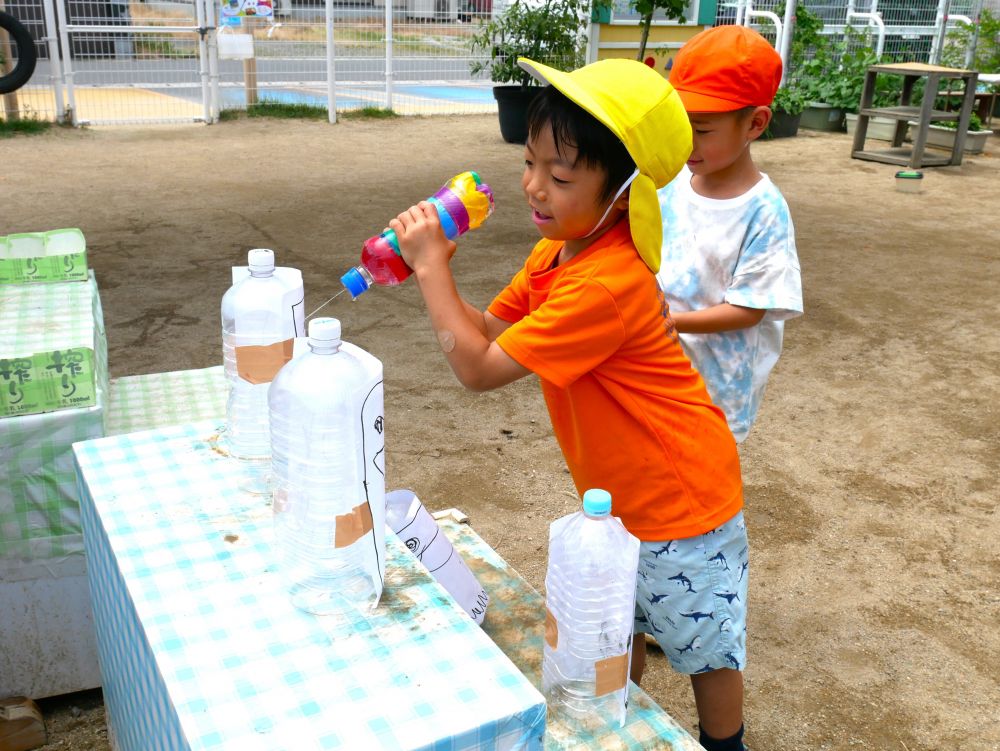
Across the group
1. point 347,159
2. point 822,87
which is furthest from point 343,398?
point 822,87

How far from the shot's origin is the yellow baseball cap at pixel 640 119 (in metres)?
1.57

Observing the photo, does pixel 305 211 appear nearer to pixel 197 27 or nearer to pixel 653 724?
pixel 197 27

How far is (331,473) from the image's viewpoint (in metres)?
1.41

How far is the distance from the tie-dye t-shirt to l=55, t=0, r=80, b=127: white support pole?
9.53 meters

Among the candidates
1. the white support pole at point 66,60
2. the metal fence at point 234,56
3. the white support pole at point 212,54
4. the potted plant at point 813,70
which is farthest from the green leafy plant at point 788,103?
the white support pole at point 66,60

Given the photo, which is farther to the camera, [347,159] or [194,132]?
[194,132]

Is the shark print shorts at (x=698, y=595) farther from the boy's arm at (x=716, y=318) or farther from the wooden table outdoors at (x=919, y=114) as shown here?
the wooden table outdoors at (x=919, y=114)

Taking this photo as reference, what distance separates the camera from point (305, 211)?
7.40 meters

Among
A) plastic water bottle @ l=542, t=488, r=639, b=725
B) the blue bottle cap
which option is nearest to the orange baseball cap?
the blue bottle cap

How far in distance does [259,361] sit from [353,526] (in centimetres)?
51

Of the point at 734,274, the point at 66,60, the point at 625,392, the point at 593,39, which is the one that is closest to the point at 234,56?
the point at 66,60

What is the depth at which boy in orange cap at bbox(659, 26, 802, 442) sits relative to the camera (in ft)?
7.36

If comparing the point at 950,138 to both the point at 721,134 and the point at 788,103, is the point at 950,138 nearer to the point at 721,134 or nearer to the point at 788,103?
the point at 788,103

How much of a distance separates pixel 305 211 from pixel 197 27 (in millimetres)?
4707
